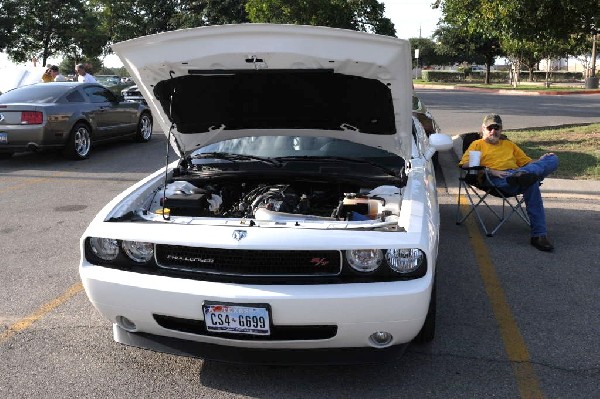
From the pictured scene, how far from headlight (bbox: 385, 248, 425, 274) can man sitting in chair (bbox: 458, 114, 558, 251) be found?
3.06m

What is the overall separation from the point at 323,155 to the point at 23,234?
356cm

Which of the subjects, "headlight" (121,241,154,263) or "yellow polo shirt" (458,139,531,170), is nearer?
"headlight" (121,241,154,263)

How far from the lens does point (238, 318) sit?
2.91m

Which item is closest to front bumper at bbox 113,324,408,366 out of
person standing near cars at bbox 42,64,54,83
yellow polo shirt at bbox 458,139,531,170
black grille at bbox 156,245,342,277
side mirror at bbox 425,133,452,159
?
black grille at bbox 156,245,342,277

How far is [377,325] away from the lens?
2881mm

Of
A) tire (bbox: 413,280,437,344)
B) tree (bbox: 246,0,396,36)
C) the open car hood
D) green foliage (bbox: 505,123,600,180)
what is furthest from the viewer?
tree (bbox: 246,0,396,36)

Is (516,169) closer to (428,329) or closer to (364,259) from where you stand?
(428,329)

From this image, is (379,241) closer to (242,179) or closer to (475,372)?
(475,372)

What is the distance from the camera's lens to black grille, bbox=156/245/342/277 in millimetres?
2963

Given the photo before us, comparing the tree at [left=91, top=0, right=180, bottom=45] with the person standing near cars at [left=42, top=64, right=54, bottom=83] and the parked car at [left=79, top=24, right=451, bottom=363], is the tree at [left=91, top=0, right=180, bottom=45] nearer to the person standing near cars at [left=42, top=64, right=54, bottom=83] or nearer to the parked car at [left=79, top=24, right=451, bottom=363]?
the person standing near cars at [left=42, top=64, right=54, bottom=83]

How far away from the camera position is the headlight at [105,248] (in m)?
3.21

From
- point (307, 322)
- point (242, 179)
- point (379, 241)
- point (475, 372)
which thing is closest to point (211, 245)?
point (307, 322)

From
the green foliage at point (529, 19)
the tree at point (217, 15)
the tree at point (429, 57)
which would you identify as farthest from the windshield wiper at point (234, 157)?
the tree at point (429, 57)

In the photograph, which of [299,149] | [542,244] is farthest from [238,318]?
[542,244]
